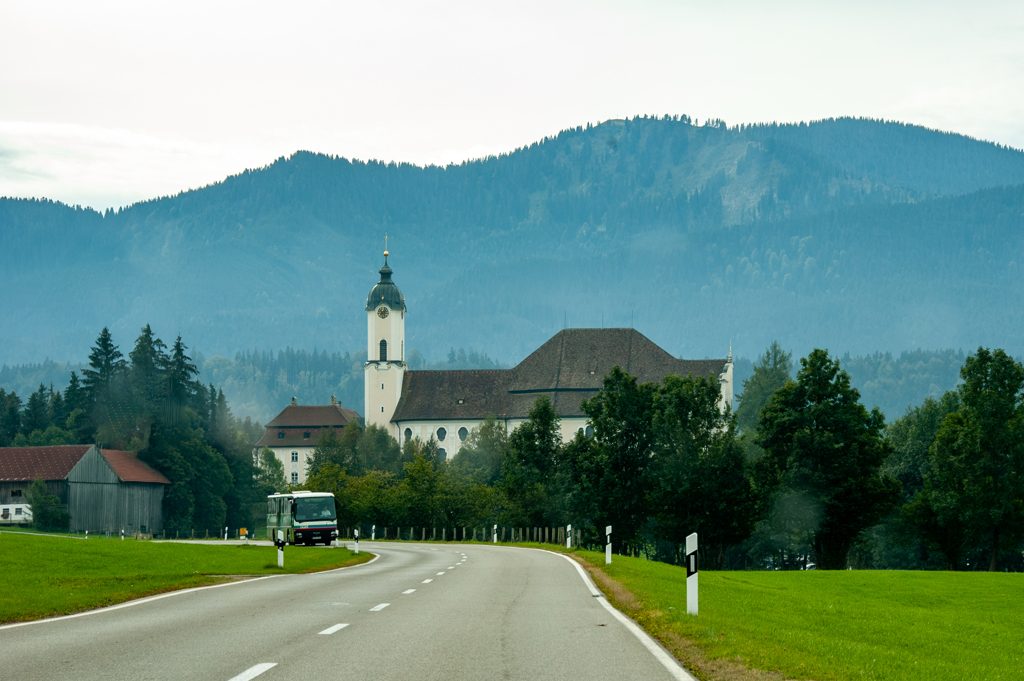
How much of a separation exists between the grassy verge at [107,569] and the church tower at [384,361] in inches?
4218

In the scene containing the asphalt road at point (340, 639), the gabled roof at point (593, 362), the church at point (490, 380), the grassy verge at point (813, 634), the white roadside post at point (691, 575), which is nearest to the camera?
the asphalt road at point (340, 639)

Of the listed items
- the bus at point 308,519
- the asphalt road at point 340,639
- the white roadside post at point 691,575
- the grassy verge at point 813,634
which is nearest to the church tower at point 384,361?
the bus at point 308,519

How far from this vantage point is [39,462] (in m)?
113

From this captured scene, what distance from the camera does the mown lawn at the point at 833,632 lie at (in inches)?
533

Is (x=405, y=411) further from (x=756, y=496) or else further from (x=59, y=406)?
(x=756, y=496)

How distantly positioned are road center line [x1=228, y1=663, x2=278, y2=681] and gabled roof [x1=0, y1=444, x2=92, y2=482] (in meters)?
106

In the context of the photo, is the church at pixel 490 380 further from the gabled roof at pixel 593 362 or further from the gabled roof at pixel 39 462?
the gabled roof at pixel 39 462

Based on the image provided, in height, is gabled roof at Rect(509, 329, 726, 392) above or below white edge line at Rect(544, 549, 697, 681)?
above

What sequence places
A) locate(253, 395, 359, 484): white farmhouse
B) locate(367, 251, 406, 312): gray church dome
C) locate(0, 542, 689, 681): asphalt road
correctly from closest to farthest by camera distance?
locate(0, 542, 689, 681): asphalt road → locate(367, 251, 406, 312): gray church dome → locate(253, 395, 359, 484): white farmhouse

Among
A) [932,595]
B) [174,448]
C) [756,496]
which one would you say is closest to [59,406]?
[174,448]

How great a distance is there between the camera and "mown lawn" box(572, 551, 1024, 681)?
533 inches

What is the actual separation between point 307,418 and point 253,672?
601 feet

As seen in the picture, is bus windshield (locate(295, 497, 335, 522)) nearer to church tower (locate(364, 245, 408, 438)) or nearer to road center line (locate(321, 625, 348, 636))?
road center line (locate(321, 625, 348, 636))

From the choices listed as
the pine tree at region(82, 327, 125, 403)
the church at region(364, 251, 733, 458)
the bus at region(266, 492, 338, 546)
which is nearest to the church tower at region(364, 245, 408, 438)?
the church at region(364, 251, 733, 458)
